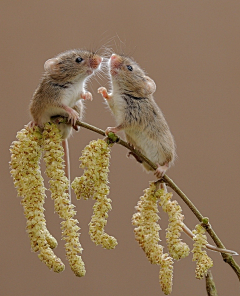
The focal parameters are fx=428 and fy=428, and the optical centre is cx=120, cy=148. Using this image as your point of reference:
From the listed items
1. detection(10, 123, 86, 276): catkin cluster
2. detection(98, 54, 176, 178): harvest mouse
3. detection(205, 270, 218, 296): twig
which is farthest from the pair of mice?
detection(205, 270, 218, 296): twig

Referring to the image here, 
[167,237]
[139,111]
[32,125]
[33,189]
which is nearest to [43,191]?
[33,189]

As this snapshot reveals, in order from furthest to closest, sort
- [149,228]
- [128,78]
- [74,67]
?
[128,78], [74,67], [149,228]

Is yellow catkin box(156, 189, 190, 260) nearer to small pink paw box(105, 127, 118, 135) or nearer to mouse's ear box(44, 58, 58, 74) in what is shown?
small pink paw box(105, 127, 118, 135)

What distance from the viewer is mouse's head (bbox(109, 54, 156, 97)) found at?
123 centimetres

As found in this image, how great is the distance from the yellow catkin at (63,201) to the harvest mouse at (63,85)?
0.15m

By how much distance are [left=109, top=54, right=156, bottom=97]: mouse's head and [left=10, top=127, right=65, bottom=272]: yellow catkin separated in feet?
1.12

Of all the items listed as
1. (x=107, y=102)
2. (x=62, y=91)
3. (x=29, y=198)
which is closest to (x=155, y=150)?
(x=107, y=102)

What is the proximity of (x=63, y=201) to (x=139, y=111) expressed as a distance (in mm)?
415

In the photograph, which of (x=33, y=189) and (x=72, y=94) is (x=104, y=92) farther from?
(x=33, y=189)

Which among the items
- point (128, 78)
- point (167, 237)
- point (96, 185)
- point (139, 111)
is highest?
point (128, 78)

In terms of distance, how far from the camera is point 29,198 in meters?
0.93

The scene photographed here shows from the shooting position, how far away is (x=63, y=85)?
1151 mm

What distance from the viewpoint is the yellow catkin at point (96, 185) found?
92cm

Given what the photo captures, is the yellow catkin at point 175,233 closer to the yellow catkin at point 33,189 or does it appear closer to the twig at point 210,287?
the twig at point 210,287
